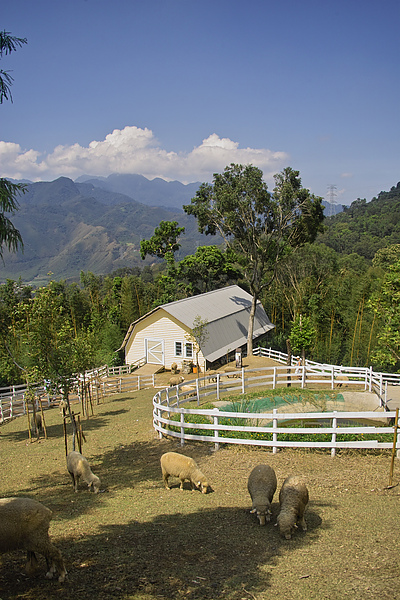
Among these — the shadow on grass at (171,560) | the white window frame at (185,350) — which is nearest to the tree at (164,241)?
the white window frame at (185,350)

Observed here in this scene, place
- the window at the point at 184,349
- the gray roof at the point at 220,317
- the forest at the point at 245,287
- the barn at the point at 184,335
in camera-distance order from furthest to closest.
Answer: the gray roof at the point at 220,317, the window at the point at 184,349, the barn at the point at 184,335, the forest at the point at 245,287

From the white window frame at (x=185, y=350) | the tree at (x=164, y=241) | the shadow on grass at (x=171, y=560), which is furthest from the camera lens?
the tree at (x=164, y=241)

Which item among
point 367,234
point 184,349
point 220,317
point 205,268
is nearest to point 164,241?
point 205,268

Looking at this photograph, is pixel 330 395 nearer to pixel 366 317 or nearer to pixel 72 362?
pixel 72 362

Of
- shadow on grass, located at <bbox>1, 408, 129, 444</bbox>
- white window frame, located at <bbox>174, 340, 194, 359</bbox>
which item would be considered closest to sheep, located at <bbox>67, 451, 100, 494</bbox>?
shadow on grass, located at <bbox>1, 408, 129, 444</bbox>

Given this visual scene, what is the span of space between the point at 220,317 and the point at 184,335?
481 cm

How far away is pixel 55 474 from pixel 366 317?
21.1 metres

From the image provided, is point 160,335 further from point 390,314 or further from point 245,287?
point 245,287

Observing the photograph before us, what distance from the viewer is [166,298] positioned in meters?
45.1

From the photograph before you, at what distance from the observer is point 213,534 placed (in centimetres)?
637

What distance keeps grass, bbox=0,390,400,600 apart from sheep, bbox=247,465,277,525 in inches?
8.1

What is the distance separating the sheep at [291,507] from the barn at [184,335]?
21.2m

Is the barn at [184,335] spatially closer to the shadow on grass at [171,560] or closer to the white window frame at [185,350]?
the white window frame at [185,350]

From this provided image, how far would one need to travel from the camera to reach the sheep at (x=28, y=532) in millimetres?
4918
